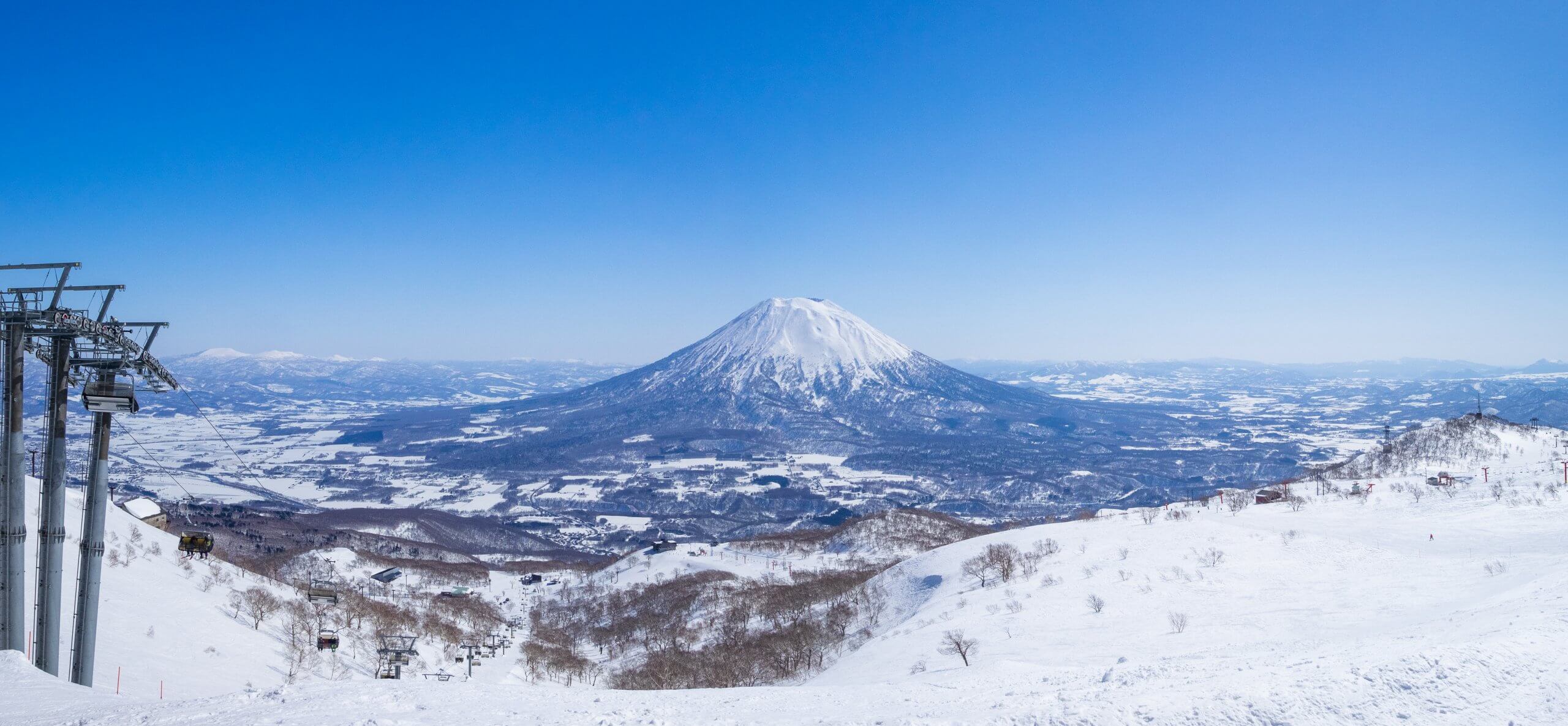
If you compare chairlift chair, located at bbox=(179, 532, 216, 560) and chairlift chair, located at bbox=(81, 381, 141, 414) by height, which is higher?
chairlift chair, located at bbox=(81, 381, 141, 414)

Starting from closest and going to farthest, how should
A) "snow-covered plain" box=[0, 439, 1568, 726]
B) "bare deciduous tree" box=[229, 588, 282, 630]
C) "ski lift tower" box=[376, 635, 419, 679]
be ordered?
"snow-covered plain" box=[0, 439, 1568, 726] < "ski lift tower" box=[376, 635, 419, 679] < "bare deciduous tree" box=[229, 588, 282, 630]

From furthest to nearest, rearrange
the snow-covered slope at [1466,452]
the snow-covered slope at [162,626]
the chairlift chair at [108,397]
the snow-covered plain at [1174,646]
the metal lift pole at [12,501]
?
→ the snow-covered slope at [1466,452] → the snow-covered slope at [162,626] → the chairlift chair at [108,397] → the metal lift pole at [12,501] → the snow-covered plain at [1174,646]

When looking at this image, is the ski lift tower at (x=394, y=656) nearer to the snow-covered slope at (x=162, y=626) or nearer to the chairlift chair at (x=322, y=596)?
the snow-covered slope at (x=162, y=626)

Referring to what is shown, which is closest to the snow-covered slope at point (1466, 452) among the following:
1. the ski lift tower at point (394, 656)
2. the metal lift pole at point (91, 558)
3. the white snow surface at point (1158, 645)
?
the white snow surface at point (1158, 645)

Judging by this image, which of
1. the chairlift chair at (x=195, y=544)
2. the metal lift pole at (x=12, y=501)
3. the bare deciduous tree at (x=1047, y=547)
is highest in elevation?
the metal lift pole at (x=12, y=501)

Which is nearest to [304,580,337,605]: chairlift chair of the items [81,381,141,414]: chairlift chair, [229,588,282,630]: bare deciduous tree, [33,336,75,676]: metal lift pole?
[229,588,282,630]: bare deciduous tree

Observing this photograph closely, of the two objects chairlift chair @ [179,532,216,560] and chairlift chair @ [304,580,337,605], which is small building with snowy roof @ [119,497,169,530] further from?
chairlift chair @ [304,580,337,605]

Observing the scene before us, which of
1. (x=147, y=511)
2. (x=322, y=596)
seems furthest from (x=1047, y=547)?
(x=147, y=511)
